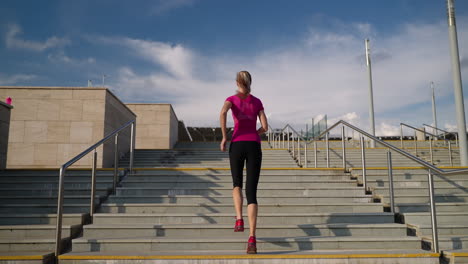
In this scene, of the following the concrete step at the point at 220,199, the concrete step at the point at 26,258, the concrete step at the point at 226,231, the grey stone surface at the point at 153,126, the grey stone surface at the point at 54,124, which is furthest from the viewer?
the grey stone surface at the point at 153,126

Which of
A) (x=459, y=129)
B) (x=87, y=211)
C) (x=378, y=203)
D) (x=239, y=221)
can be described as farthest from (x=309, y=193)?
(x=459, y=129)

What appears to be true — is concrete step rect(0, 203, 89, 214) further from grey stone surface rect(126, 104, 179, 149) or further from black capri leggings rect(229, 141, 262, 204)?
grey stone surface rect(126, 104, 179, 149)

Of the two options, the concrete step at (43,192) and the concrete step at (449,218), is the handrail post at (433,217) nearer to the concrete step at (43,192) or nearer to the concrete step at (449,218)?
the concrete step at (449,218)

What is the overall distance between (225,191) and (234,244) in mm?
1717

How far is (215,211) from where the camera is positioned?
14.8ft

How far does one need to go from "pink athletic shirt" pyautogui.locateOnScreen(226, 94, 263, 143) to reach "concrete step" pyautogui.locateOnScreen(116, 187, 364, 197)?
6.75 ft

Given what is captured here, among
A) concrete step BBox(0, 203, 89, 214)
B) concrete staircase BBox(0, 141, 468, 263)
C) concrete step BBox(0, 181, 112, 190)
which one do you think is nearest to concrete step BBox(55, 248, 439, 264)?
concrete staircase BBox(0, 141, 468, 263)

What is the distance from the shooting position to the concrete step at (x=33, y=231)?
148 inches

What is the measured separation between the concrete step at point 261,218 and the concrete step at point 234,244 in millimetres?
590

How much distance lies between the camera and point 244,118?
3.26 metres

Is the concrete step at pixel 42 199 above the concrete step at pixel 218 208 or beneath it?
above

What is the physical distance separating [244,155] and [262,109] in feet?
1.80

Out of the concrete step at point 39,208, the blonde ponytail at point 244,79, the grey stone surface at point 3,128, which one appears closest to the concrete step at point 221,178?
the concrete step at point 39,208

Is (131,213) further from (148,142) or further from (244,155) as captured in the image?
(148,142)
